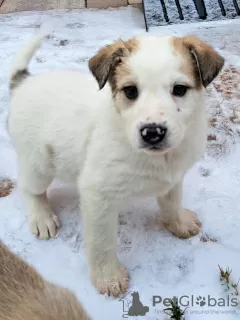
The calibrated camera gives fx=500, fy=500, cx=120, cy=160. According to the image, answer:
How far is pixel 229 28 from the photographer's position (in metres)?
5.30

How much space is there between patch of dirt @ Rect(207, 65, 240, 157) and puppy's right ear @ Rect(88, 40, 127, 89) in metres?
1.49

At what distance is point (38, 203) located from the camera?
312cm

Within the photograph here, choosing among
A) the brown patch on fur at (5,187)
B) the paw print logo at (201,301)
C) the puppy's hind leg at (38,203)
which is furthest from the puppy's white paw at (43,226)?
the paw print logo at (201,301)

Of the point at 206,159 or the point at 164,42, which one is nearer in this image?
the point at 164,42

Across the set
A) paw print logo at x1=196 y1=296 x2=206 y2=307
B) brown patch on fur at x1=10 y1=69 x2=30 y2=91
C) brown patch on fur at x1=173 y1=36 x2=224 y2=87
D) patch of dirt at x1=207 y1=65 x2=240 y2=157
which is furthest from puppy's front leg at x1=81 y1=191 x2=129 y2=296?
patch of dirt at x1=207 y1=65 x2=240 y2=157

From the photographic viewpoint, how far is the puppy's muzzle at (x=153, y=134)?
82.4 inches

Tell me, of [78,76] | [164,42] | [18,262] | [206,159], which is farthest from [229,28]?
[18,262]

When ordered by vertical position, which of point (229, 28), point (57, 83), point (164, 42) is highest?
point (164, 42)

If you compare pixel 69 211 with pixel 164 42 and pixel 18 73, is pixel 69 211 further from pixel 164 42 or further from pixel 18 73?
pixel 164 42

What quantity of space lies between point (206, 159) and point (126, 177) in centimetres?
131

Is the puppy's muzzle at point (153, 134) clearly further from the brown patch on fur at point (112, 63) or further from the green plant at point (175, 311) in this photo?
the green plant at point (175, 311)

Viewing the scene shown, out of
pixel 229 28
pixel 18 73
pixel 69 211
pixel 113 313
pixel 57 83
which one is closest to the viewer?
pixel 113 313

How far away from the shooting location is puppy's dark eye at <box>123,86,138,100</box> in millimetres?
2219

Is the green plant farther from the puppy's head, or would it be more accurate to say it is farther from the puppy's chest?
the puppy's head
